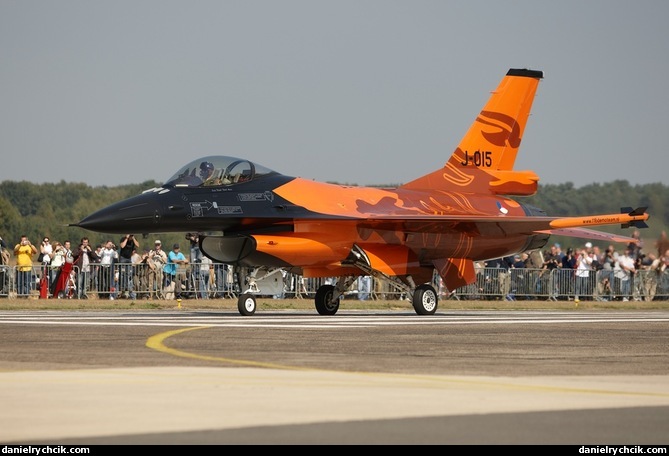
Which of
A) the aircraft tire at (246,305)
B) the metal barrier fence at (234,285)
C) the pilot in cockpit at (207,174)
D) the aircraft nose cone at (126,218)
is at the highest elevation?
the pilot in cockpit at (207,174)

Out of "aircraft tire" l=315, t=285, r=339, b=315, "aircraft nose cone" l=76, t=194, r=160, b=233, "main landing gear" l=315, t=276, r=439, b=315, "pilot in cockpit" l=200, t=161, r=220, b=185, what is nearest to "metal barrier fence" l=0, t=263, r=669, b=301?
"main landing gear" l=315, t=276, r=439, b=315

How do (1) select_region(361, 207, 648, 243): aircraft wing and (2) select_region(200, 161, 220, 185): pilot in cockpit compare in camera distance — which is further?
(1) select_region(361, 207, 648, 243): aircraft wing

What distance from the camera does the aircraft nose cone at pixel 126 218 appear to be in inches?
931

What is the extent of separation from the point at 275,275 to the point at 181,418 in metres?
17.6

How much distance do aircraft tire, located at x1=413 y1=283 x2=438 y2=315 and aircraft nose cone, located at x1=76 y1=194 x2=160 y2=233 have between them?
657 centimetres

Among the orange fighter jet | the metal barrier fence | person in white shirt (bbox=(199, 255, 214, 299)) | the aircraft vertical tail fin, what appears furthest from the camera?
person in white shirt (bbox=(199, 255, 214, 299))

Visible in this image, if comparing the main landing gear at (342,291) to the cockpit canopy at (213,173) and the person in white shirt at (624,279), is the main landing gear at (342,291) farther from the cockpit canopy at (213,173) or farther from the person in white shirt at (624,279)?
the person in white shirt at (624,279)

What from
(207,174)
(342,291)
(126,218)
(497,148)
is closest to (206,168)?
(207,174)

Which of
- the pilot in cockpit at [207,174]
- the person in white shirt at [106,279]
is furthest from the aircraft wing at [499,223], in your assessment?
the person in white shirt at [106,279]

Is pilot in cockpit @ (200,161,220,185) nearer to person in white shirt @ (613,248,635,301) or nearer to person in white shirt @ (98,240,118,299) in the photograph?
person in white shirt @ (98,240,118,299)

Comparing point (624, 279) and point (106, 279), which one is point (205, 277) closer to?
point (106, 279)

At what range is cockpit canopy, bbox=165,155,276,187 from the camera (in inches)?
974

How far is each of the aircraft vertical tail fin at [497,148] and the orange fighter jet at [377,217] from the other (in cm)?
2

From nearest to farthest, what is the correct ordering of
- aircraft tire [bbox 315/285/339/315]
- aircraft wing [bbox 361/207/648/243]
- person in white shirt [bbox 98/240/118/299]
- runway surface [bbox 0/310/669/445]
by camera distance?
runway surface [bbox 0/310/669/445], aircraft wing [bbox 361/207/648/243], aircraft tire [bbox 315/285/339/315], person in white shirt [bbox 98/240/118/299]
